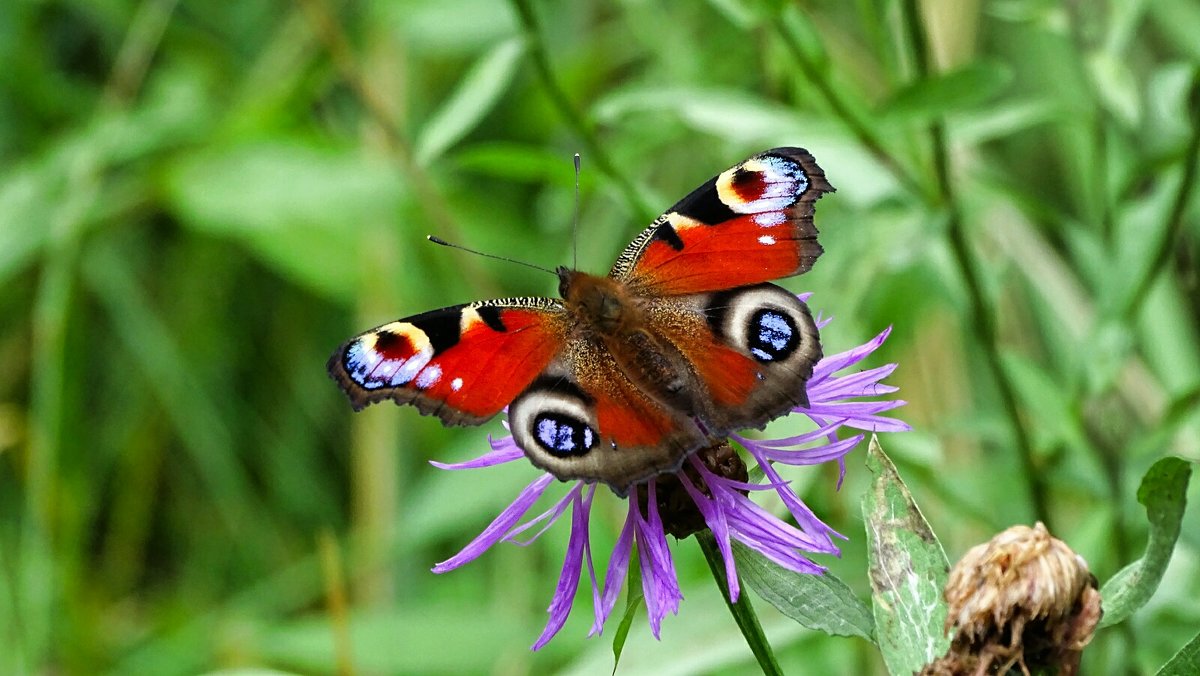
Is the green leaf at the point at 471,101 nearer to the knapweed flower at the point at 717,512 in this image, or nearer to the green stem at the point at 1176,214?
the knapweed flower at the point at 717,512

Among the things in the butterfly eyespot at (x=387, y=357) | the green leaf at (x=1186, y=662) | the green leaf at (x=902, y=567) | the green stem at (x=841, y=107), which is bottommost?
the green leaf at (x=1186, y=662)

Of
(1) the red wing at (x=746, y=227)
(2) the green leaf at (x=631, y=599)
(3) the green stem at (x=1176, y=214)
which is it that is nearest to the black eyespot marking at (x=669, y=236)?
(1) the red wing at (x=746, y=227)

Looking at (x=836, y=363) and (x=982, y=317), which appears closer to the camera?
(x=836, y=363)

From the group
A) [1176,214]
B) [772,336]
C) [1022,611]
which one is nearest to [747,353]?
[772,336]

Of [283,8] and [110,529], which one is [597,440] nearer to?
[110,529]

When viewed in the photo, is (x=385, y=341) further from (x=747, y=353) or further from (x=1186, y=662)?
(x=1186, y=662)

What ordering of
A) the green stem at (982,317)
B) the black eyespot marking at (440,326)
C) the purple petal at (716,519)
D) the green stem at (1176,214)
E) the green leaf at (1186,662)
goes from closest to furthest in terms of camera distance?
the green leaf at (1186,662) < the purple petal at (716,519) < the black eyespot marking at (440,326) < the green stem at (1176,214) < the green stem at (982,317)
